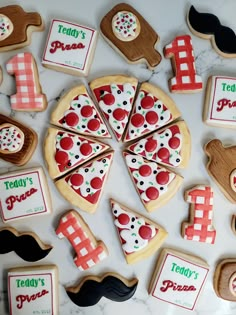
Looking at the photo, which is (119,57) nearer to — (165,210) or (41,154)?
(41,154)

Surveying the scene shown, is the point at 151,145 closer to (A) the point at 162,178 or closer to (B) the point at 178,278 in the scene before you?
(A) the point at 162,178

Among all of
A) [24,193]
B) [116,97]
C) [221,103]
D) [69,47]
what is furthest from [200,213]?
[69,47]

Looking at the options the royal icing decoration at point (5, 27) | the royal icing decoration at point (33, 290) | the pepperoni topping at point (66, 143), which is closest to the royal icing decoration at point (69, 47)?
the royal icing decoration at point (5, 27)

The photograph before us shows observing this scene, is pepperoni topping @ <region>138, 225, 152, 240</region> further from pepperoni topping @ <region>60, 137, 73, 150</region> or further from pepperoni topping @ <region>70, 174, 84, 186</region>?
pepperoni topping @ <region>60, 137, 73, 150</region>

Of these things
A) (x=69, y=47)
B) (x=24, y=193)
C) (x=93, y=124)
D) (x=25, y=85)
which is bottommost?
(x=24, y=193)

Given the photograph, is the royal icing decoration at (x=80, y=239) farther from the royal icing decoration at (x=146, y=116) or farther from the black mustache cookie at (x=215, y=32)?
the black mustache cookie at (x=215, y=32)

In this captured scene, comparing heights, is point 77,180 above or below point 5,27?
below

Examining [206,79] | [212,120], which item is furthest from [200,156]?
[206,79]
